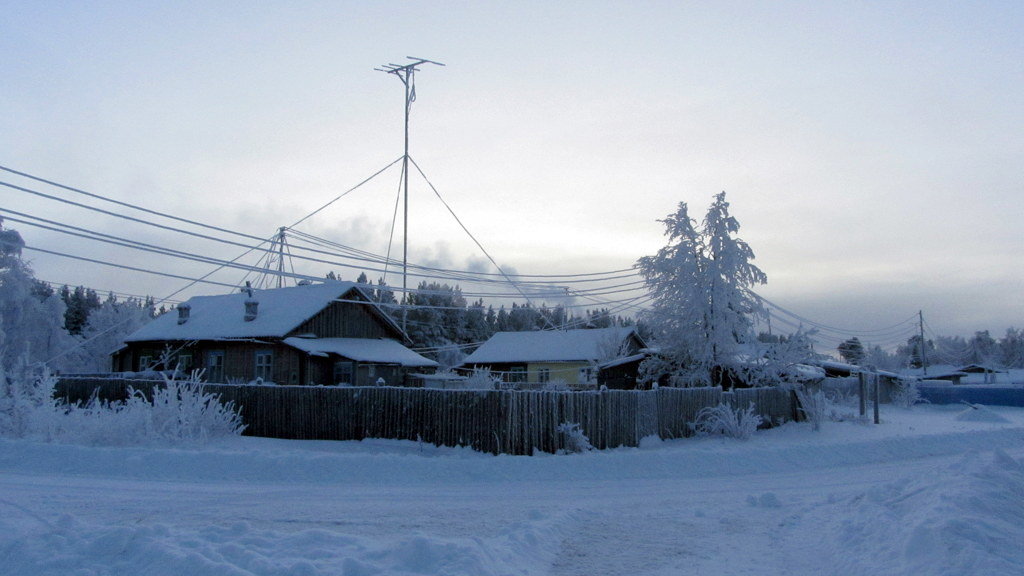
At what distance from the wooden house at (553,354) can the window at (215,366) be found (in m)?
16.0

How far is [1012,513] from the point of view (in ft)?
26.7

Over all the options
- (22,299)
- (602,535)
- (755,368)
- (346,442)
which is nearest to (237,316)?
(22,299)

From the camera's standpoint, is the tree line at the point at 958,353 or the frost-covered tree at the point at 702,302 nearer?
the frost-covered tree at the point at 702,302

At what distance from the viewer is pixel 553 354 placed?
4872 cm

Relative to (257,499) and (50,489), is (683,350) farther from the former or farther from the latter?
(50,489)

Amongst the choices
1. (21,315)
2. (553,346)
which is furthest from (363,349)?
(21,315)

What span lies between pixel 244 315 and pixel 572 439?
25.6m

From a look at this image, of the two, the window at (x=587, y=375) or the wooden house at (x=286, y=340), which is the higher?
the wooden house at (x=286, y=340)

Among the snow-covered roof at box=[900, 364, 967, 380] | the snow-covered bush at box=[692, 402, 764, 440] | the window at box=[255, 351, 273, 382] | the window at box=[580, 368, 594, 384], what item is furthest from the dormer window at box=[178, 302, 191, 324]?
the snow-covered roof at box=[900, 364, 967, 380]

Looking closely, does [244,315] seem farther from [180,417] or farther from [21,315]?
[180,417]

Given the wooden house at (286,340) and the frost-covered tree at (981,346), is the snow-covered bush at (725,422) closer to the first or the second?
the wooden house at (286,340)

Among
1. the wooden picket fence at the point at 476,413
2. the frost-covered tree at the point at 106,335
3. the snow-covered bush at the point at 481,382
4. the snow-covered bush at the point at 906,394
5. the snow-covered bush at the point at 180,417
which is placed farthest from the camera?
the frost-covered tree at the point at 106,335

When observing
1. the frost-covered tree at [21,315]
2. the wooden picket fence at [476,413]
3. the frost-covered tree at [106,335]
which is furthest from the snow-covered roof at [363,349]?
the frost-covered tree at [106,335]

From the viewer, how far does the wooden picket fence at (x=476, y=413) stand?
16953 millimetres
